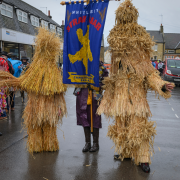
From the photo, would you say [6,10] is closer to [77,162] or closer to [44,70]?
[44,70]

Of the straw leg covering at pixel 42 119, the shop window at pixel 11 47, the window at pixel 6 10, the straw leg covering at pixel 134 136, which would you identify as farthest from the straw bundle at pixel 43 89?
the window at pixel 6 10

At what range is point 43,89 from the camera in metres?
4.08

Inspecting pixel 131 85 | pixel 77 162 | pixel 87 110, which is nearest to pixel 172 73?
pixel 87 110

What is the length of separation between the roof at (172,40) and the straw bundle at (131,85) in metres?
66.9

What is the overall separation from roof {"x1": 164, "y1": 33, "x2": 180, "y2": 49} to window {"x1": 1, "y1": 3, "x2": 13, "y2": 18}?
54.0 m

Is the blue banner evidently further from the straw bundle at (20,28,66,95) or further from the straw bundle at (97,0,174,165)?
the straw bundle at (97,0,174,165)

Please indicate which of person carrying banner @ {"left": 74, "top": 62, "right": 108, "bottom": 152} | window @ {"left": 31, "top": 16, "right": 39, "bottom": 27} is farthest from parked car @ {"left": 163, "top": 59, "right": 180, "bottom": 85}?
window @ {"left": 31, "top": 16, "right": 39, "bottom": 27}

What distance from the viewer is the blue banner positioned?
402cm

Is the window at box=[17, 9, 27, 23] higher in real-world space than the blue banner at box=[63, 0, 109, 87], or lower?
higher

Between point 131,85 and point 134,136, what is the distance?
782mm

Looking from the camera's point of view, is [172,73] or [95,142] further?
[172,73]

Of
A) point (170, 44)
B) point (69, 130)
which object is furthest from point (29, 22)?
point (170, 44)

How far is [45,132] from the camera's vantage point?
4340mm

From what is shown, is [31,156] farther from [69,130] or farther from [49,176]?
[69,130]
